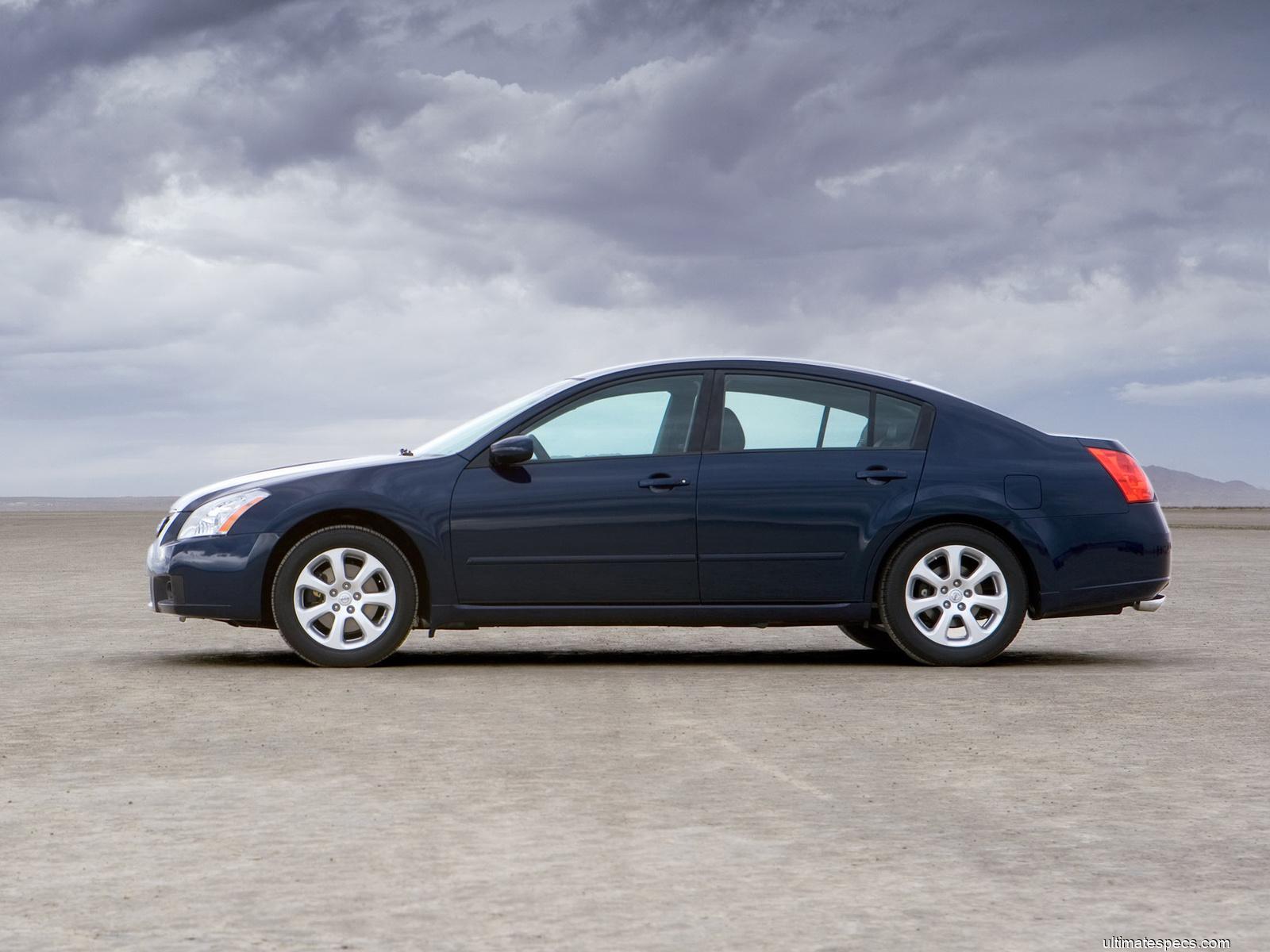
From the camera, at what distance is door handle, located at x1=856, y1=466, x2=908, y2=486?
31.5 feet

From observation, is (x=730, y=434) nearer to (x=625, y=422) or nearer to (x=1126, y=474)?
(x=625, y=422)

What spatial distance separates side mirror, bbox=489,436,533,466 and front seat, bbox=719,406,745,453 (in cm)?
104

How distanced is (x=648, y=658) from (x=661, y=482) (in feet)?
3.88

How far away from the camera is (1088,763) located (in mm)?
6309

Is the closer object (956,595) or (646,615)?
(646,615)

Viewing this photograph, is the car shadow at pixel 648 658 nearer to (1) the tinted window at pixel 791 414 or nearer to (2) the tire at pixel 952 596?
(2) the tire at pixel 952 596

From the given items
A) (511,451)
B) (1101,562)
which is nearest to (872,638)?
(1101,562)

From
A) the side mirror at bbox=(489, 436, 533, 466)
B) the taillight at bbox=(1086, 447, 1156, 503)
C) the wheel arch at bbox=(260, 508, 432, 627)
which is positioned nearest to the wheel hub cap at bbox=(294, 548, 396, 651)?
the wheel arch at bbox=(260, 508, 432, 627)

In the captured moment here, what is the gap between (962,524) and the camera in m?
9.67

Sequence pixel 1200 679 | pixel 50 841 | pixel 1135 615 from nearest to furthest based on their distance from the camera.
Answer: pixel 50 841, pixel 1200 679, pixel 1135 615

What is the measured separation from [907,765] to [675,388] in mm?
3897

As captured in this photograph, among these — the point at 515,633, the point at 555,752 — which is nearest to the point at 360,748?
the point at 555,752

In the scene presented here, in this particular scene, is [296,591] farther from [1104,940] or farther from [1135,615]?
[1135,615]

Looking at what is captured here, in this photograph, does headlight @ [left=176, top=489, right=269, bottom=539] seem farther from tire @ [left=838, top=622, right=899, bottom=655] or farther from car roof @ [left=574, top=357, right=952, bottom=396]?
tire @ [left=838, top=622, right=899, bottom=655]
